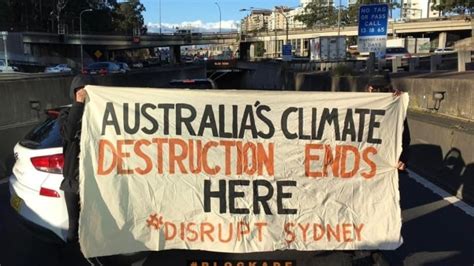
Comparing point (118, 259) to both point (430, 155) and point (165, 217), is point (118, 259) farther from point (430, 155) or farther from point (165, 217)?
point (430, 155)

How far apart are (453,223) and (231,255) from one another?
12.4 ft

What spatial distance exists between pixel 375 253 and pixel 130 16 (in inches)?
7042

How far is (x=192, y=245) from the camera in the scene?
181 inches

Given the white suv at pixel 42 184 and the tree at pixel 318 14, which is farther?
the tree at pixel 318 14

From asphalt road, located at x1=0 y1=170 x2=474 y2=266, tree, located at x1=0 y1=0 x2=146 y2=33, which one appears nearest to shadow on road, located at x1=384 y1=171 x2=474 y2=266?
asphalt road, located at x1=0 y1=170 x2=474 y2=266

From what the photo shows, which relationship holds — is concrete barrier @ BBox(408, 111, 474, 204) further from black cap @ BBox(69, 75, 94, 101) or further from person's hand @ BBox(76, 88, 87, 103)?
person's hand @ BBox(76, 88, 87, 103)

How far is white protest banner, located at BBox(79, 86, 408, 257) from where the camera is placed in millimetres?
4590

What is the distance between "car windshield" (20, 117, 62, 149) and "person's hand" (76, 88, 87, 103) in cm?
108

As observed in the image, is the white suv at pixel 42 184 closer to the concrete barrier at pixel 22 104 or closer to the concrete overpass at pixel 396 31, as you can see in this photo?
the concrete barrier at pixel 22 104

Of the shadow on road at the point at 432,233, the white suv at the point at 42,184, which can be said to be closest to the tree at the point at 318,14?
the shadow on road at the point at 432,233

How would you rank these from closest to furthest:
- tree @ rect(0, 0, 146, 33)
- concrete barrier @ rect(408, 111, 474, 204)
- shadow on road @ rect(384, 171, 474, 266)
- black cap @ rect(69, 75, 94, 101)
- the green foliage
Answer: black cap @ rect(69, 75, 94, 101) → shadow on road @ rect(384, 171, 474, 266) → concrete barrier @ rect(408, 111, 474, 204) → tree @ rect(0, 0, 146, 33) → the green foliage

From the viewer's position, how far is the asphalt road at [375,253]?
4.78 metres

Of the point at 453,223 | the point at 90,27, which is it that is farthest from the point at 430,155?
the point at 90,27

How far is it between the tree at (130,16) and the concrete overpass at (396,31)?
125 ft
